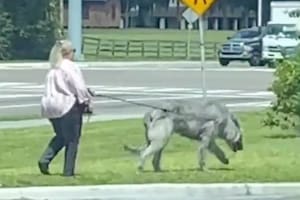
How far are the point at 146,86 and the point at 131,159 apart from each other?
22.4m

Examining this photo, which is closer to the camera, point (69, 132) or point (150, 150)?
point (69, 132)

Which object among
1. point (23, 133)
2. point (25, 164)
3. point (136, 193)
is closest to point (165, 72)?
point (23, 133)

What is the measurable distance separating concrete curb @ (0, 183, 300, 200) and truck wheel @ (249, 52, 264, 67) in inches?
1676

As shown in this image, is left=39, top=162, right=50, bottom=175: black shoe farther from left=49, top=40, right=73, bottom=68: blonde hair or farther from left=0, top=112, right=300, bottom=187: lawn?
left=49, top=40, right=73, bottom=68: blonde hair

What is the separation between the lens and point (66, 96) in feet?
45.6

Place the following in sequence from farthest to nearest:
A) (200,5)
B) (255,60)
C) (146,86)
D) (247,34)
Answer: (247,34) < (255,60) < (146,86) < (200,5)

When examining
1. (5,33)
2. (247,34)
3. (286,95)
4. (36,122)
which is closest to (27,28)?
(5,33)

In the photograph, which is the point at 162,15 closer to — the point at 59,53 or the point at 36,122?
the point at 36,122

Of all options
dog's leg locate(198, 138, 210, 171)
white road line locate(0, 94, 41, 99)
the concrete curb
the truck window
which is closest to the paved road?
white road line locate(0, 94, 41, 99)

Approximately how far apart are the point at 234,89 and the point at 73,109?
2392cm

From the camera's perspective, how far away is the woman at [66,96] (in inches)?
545

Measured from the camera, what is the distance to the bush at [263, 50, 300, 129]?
20.5 metres

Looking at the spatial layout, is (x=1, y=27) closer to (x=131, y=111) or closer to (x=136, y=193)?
(x=131, y=111)

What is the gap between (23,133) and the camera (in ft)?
71.5
